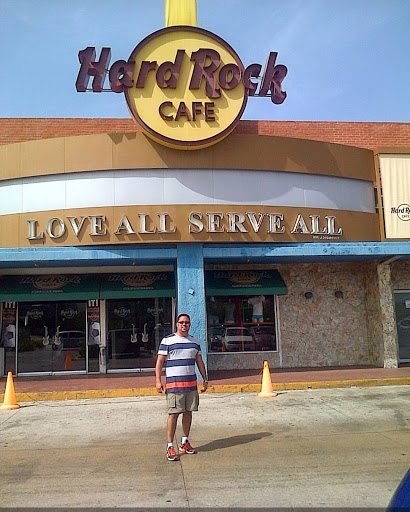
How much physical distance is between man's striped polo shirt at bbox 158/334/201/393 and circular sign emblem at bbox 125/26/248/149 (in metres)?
7.55

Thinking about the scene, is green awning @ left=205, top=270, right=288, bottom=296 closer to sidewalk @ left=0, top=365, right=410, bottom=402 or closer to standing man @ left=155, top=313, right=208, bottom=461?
sidewalk @ left=0, top=365, right=410, bottom=402

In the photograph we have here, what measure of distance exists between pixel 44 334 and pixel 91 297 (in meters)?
2.22

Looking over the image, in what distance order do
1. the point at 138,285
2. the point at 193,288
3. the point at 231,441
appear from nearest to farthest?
the point at 231,441, the point at 193,288, the point at 138,285

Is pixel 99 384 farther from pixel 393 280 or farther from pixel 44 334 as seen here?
pixel 393 280

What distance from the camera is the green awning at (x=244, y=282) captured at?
1592 cm

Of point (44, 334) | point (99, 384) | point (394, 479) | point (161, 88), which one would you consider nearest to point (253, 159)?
point (161, 88)

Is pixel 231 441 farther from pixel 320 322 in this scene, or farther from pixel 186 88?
Answer: pixel 186 88

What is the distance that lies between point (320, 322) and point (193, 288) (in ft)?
17.1

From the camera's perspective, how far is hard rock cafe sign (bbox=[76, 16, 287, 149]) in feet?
44.9

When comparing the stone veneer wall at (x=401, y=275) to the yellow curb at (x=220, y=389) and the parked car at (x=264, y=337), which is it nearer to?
the parked car at (x=264, y=337)

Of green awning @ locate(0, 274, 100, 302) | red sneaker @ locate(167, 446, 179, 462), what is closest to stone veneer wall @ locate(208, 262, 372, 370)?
green awning @ locate(0, 274, 100, 302)

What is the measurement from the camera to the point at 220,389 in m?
12.6

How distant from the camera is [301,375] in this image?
14.5 meters

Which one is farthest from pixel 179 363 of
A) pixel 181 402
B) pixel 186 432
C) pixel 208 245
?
pixel 208 245
